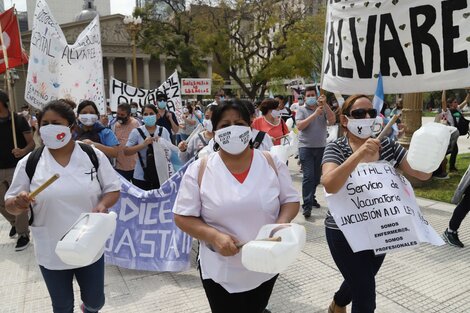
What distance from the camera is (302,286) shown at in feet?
12.5

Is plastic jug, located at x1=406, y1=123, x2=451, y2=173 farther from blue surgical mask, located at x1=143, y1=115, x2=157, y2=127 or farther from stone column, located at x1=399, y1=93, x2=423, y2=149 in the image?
stone column, located at x1=399, y1=93, x2=423, y2=149

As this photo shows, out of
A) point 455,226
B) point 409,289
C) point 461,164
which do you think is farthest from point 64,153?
point 461,164

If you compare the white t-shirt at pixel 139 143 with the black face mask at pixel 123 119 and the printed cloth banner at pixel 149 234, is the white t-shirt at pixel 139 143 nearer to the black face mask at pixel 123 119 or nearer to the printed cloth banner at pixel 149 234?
the printed cloth banner at pixel 149 234

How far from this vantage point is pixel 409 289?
3.68 metres

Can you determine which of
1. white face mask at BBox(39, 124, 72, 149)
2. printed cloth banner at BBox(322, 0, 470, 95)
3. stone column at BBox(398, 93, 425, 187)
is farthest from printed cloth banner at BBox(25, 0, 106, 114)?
stone column at BBox(398, 93, 425, 187)

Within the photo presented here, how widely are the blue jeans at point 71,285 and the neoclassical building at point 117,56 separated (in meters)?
48.5

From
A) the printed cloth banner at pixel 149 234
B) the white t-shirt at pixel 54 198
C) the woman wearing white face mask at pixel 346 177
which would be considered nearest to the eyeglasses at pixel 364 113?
the woman wearing white face mask at pixel 346 177

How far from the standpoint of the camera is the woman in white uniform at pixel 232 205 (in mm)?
1992

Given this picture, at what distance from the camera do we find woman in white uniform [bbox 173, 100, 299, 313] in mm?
1992

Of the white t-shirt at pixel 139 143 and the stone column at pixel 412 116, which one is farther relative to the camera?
the stone column at pixel 412 116

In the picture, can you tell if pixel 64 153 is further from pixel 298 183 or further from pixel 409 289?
pixel 298 183

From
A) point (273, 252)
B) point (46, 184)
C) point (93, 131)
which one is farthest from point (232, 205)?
point (93, 131)

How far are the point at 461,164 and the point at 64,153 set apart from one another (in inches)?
403

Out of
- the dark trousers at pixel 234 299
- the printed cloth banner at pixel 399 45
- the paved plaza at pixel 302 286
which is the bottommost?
the paved plaza at pixel 302 286
